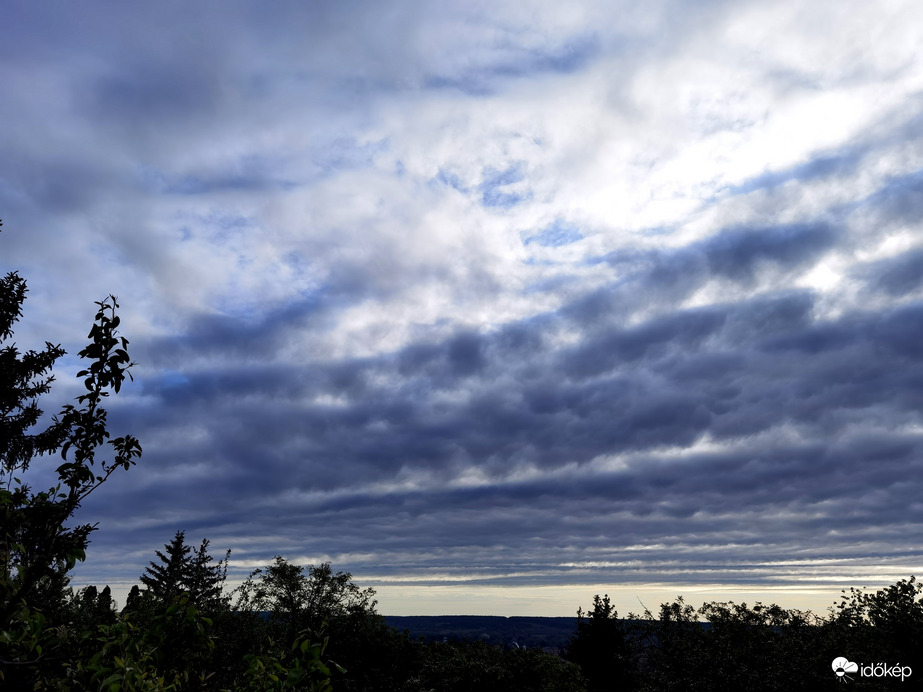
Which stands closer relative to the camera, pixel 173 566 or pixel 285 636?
pixel 285 636

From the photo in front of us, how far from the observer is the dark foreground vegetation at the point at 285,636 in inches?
183

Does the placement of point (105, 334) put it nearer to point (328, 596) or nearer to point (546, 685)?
point (546, 685)

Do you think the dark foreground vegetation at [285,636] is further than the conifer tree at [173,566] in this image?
No

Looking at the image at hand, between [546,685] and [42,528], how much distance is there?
37.2m

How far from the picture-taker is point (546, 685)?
36094 mm

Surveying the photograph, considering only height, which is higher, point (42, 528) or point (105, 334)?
point (105, 334)

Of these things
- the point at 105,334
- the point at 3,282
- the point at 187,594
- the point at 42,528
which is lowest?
the point at 187,594

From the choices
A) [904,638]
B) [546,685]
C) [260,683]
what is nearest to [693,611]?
[546,685]

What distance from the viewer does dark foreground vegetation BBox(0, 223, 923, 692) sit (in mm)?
4637

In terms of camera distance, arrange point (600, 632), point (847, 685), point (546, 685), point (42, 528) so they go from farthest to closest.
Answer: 1. point (600, 632)
2. point (546, 685)
3. point (847, 685)
4. point (42, 528)

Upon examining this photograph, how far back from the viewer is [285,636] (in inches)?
1255

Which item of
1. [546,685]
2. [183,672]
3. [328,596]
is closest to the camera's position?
[183,672]

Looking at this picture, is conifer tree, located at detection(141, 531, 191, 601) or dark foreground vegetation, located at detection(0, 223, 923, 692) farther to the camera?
conifer tree, located at detection(141, 531, 191, 601)

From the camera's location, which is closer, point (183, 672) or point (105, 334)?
point (105, 334)
